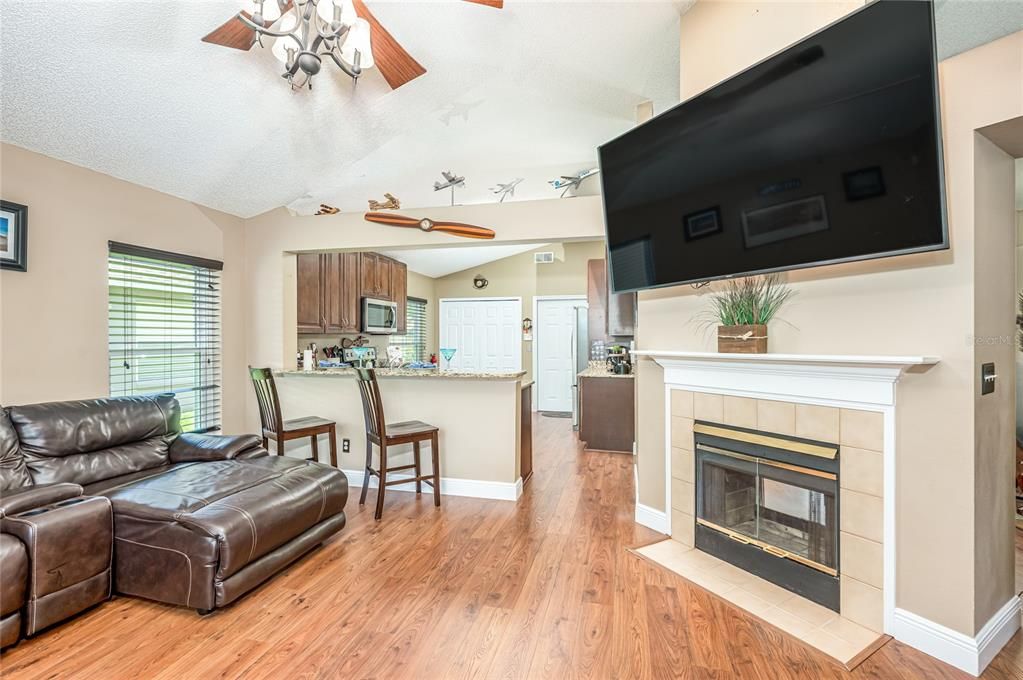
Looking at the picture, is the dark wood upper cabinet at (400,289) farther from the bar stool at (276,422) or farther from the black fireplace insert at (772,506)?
the black fireplace insert at (772,506)

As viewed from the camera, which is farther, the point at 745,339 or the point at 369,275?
the point at 369,275

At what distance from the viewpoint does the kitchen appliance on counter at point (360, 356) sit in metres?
5.58

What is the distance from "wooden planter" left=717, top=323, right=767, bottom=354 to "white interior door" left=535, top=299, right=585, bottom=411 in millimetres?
4980

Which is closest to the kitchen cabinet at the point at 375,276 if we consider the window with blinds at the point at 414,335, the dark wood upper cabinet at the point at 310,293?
the dark wood upper cabinet at the point at 310,293

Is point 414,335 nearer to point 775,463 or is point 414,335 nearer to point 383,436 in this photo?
point 383,436

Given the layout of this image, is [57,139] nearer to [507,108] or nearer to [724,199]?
[507,108]

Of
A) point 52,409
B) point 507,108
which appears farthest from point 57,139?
point 507,108

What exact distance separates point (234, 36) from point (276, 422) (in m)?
2.50

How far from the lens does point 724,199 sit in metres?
2.22

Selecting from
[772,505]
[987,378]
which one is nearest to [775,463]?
[772,505]

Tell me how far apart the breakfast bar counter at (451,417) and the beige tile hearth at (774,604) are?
1.32 meters

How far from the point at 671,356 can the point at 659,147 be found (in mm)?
1119

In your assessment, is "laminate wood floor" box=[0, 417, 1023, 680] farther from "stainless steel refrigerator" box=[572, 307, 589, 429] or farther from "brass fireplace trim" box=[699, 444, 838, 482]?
"stainless steel refrigerator" box=[572, 307, 589, 429]

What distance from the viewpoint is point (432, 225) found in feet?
12.3
